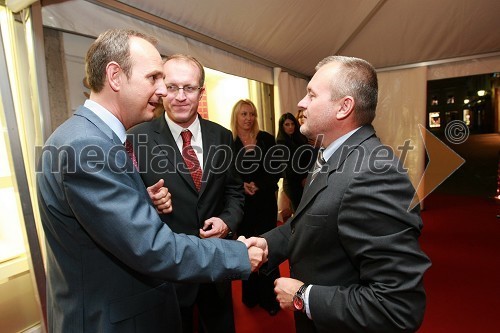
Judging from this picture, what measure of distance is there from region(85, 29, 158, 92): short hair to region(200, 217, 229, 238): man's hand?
32.1 inches

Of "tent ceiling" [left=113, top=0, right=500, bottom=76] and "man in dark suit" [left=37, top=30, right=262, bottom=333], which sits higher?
"tent ceiling" [left=113, top=0, right=500, bottom=76]

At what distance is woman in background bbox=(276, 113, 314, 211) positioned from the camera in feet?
11.3

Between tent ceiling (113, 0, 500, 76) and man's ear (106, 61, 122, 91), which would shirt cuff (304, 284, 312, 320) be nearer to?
man's ear (106, 61, 122, 91)

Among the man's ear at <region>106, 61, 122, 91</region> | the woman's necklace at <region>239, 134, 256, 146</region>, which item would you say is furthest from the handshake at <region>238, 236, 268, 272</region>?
the woman's necklace at <region>239, 134, 256, 146</region>

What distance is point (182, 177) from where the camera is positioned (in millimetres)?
1528

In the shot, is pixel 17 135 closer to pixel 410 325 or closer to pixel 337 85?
pixel 337 85

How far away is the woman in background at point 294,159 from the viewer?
3459 mm

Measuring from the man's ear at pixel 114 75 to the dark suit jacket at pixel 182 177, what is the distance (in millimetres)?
558

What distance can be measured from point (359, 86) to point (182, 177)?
36.6 inches

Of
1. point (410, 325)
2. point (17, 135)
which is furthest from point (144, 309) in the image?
point (17, 135)

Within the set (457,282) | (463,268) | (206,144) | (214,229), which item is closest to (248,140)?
(206,144)

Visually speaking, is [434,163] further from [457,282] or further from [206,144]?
[206,144]

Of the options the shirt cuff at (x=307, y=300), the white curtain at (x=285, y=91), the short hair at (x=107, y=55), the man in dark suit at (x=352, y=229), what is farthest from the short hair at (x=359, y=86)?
the white curtain at (x=285, y=91)

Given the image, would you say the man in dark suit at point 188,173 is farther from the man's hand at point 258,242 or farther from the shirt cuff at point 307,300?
the shirt cuff at point 307,300
